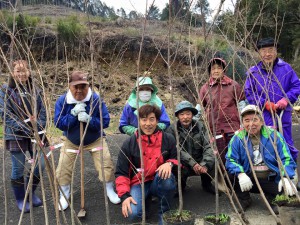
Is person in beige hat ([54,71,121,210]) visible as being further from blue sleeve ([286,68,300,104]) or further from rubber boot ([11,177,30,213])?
blue sleeve ([286,68,300,104])

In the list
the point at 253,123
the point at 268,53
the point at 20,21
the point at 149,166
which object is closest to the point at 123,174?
the point at 149,166

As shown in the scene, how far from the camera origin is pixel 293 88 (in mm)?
3473

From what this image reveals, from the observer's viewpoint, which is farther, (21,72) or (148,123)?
(148,123)

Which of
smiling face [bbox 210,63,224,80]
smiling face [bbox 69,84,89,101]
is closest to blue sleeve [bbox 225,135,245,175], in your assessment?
smiling face [bbox 210,63,224,80]

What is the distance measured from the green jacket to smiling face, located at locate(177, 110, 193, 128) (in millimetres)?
63

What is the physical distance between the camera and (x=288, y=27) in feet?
55.9

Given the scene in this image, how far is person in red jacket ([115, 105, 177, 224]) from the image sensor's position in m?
2.96

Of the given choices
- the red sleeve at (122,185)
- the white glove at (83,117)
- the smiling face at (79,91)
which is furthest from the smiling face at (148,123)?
the smiling face at (79,91)

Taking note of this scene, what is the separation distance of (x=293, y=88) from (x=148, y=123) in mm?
1608

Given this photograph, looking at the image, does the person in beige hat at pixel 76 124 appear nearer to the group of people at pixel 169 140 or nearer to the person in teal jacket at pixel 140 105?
the group of people at pixel 169 140

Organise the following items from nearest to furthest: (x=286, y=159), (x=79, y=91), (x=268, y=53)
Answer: (x=286, y=159) → (x=268, y=53) → (x=79, y=91)

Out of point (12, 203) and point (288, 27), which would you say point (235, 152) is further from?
point (288, 27)

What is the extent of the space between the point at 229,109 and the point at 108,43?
1140 cm

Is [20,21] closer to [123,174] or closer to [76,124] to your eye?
[76,124]
